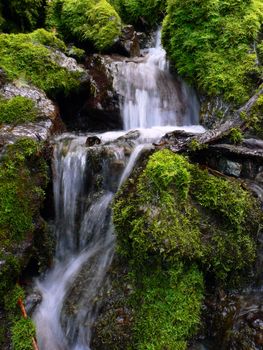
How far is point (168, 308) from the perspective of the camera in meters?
3.79

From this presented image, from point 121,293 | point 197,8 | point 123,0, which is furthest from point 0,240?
point 123,0

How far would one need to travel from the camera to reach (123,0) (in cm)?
1166

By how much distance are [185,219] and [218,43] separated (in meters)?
4.53

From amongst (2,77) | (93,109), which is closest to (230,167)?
(93,109)

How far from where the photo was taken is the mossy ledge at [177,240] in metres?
3.76

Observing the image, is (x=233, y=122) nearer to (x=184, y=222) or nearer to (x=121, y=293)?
(x=184, y=222)

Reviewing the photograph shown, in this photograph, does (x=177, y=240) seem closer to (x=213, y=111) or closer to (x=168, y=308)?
(x=168, y=308)

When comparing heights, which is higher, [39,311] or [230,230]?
[230,230]

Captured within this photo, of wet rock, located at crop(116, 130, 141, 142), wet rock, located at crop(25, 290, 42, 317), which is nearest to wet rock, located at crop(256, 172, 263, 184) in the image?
wet rock, located at crop(116, 130, 141, 142)

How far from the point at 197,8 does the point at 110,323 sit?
608cm

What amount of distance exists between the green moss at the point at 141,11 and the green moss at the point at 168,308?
949 centimetres

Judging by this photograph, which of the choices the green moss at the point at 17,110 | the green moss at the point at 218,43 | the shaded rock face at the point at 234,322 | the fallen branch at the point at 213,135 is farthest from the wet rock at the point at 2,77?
the shaded rock face at the point at 234,322

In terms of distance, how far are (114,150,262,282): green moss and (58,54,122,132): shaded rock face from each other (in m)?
3.43

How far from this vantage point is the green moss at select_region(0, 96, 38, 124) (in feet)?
17.7
